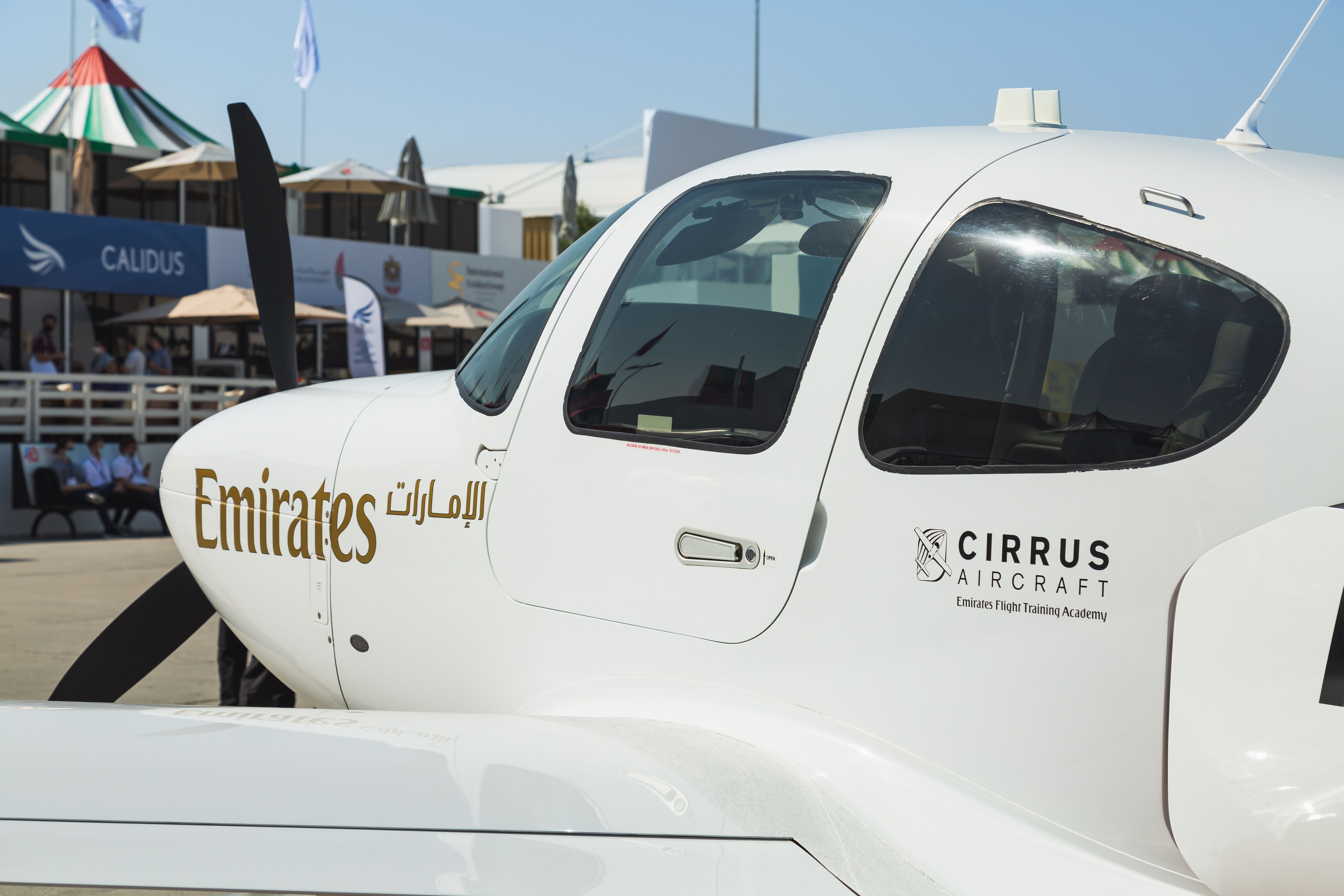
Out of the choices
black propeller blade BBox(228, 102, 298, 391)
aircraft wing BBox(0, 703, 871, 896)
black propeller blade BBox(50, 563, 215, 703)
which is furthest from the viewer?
black propeller blade BBox(228, 102, 298, 391)

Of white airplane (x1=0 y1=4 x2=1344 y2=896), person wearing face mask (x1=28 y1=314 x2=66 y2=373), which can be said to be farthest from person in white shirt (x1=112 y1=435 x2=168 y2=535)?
white airplane (x1=0 y1=4 x2=1344 y2=896)

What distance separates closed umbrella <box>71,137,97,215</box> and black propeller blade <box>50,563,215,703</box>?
19727 millimetres

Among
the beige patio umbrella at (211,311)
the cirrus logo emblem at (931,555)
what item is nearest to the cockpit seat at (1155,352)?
the cirrus logo emblem at (931,555)

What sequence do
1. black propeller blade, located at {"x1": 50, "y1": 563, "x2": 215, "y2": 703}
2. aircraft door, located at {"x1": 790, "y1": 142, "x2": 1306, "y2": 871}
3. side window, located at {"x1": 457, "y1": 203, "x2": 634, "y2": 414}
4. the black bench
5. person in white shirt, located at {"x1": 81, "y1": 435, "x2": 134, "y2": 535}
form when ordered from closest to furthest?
aircraft door, located at {"x1": 790, "y1": 142, "x2": 1306, "y2": 871}
side window, located at {"x1": 457, "y1": 203, "x2": 634, "y2": 414}
black propeller blade, located at {"x1": 50, "y1": 563, "x2": 215, "y2": 703}
the black bench
person in white shirt, located at {"x1": 81, "y1": 435, "x2": 134, "y2": 535}

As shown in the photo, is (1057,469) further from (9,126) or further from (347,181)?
(9,126)

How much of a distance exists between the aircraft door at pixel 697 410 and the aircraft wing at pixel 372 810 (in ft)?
1.22

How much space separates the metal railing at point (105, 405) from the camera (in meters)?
15.4

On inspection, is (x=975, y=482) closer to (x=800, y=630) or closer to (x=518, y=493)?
(x=800, y=630)

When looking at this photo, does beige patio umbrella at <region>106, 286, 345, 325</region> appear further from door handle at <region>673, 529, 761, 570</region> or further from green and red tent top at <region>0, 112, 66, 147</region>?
door handle at <region>673, 529, 761, 570</region>

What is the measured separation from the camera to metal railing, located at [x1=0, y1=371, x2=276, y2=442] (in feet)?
50.6

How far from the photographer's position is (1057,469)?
1822 mm

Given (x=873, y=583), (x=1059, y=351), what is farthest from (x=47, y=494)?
(x=1059, y=351)

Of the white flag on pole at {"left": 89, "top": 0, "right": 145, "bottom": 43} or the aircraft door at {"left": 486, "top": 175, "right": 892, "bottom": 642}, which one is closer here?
the aircraft door at {"left": 486, "top": 175, "right": 892, "bottom": 642}

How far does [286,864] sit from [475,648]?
46.4 inches
